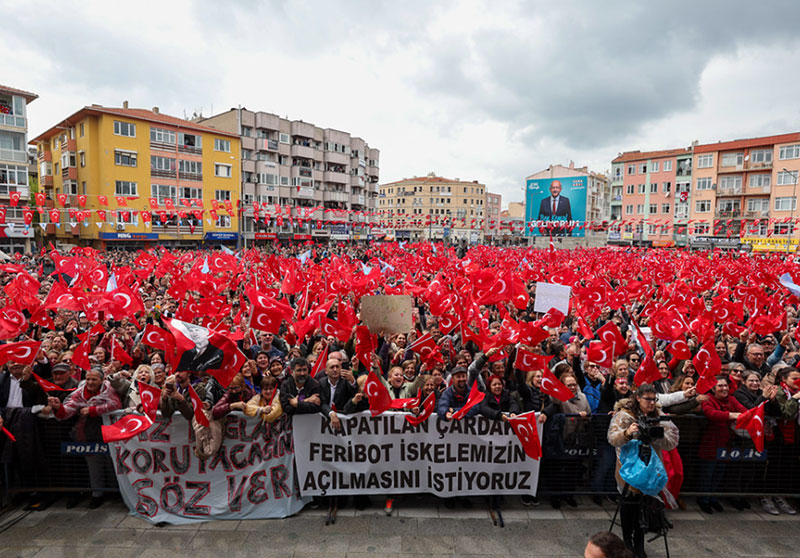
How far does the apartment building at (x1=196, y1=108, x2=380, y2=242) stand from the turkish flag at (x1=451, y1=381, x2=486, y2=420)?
4784 cm

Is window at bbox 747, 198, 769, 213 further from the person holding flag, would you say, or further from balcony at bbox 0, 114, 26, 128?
balcony at bbox 0, 114, 26, 128

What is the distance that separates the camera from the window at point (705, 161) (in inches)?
2442

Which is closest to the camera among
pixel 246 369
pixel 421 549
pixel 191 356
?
pixel 421 549

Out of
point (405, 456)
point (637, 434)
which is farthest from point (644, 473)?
point (405, 456)

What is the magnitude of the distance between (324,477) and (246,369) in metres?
1.90

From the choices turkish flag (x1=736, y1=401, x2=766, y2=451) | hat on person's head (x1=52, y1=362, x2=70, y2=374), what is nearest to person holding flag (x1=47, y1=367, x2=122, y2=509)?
hat on person's head (x1=52, y1=362, x2=70, y2=374)

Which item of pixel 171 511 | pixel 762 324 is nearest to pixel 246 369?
pixel 171 511

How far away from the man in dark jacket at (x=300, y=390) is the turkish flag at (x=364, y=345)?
115 centimetres

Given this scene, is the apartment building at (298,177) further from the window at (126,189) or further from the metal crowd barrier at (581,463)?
the metal crowd barrier at (581,463)

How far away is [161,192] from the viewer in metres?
48.3

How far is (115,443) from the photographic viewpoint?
5578 mm

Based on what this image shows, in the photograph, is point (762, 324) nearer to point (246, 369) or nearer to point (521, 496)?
point (521, 496)

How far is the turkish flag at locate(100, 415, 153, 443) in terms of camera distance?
518cm

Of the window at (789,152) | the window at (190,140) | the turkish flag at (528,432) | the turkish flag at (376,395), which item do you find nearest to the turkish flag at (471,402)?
the turkish flag at (528,432)
